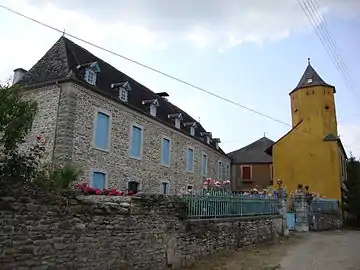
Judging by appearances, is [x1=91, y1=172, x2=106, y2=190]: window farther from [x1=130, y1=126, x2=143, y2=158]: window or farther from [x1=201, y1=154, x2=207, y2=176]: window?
[x1=201, y1=154, x2=207, y2=176]: window

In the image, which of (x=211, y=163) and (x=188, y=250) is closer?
(x=188, y=250)

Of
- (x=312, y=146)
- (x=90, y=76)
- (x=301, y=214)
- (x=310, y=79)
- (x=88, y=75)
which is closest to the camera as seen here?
(x=88, y=75)

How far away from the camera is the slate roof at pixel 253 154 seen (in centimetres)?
3678

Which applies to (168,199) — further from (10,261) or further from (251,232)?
(251,232)

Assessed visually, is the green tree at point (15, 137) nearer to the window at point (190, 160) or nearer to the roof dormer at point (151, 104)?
the roof dormer at point (151, 104)

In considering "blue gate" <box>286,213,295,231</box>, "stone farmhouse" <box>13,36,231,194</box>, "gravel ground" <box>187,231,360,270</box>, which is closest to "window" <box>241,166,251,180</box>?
"stone farmhouse" <box>13,36,231,194</box>

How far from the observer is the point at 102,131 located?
1628 centimetres

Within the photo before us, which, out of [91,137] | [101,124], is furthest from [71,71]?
[91,137]

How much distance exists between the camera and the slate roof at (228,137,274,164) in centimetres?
3678

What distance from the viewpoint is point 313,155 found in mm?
25578

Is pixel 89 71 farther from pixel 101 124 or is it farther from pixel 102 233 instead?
pixel 102 233

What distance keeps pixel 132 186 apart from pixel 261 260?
32.4 feet

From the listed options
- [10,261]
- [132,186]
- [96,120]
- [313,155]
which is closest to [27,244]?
[10,261]

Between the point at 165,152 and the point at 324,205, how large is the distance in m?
10.5
